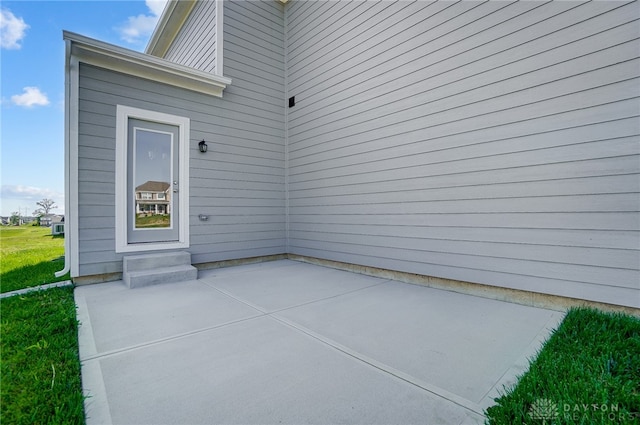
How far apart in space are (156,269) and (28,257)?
3067 millimetres

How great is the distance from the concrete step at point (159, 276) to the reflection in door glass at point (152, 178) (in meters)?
0.76

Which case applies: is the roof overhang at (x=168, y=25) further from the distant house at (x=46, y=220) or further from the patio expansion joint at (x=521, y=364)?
the patio expansion joint at (x=521, y=364)

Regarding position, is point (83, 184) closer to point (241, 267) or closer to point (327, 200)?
point (241, 267)

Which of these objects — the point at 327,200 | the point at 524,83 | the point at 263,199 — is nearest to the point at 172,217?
the point at 263,199

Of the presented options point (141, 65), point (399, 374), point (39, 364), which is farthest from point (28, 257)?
point (399, 374)

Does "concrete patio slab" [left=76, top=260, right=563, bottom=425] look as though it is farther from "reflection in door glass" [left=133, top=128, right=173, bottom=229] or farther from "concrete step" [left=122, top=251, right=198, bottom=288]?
"reflection in door glass" [left=133, top=128, right=173, bottom=229]

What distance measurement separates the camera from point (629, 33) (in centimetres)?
223

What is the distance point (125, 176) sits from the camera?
3.82 m

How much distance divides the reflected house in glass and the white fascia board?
151 centimetres

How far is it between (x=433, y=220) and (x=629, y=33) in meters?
2.18

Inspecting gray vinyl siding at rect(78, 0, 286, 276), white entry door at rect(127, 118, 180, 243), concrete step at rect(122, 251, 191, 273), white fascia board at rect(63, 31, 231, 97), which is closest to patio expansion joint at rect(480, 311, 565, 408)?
concrete step at rect(122, 251, 191, 273)

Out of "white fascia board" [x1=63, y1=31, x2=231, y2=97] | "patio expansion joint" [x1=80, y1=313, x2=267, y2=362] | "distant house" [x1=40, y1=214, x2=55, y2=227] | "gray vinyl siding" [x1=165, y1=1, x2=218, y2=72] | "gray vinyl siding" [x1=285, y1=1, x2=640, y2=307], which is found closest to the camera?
"patio expansion joint" [x1=80, y1=313, x2=267, y2=362]

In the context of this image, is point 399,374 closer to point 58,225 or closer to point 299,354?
point 299,354

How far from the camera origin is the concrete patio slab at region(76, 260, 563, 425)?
1.32 meters
